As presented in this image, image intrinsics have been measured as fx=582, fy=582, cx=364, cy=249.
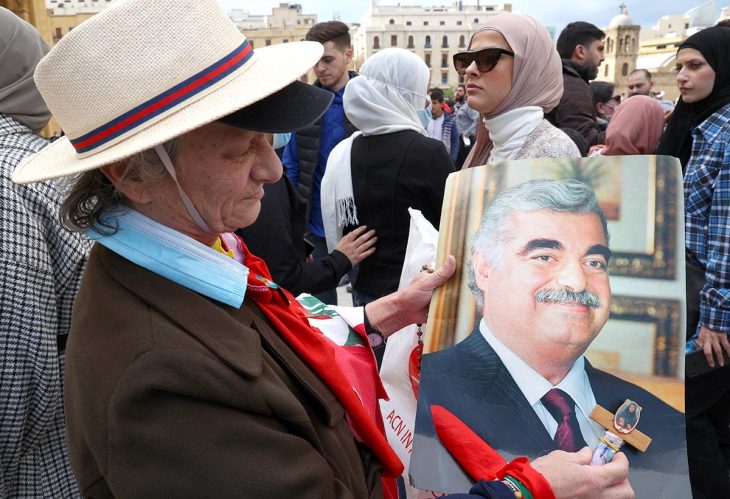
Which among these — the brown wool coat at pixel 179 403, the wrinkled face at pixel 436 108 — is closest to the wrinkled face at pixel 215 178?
the brown wool coat at pixel 179 403

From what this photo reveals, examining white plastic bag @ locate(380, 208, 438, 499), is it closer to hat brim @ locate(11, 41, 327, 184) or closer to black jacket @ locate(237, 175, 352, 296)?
black jacket @ locate(237, 175, 352, 296)

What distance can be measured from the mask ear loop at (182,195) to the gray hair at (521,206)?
0.66 m

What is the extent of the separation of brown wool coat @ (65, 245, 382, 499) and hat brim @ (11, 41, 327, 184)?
0.65 feet

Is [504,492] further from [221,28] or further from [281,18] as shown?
[281,18]

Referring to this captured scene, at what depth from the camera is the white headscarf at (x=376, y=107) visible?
122 inches

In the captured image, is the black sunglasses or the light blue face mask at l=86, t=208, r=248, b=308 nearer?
the light blue face mask at l=86, t=208, r=248, b=308

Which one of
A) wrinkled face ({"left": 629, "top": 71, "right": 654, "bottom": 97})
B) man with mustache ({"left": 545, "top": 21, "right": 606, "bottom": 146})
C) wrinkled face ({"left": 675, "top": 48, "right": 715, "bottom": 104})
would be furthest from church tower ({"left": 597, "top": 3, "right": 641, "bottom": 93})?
wrinkled face ({"left": 675, "top": 48, "right": 715, "bottom": 104})

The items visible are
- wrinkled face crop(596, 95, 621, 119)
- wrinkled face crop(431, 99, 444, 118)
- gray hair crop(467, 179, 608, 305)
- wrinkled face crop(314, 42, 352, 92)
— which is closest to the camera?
gray hair crop(467, 179, 608, 305)

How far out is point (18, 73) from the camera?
6.14 ft

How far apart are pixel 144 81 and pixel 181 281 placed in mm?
367

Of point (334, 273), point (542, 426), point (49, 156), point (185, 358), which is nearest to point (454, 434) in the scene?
point (542, 426)

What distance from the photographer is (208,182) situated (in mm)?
1141

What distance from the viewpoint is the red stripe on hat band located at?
40.9 inches

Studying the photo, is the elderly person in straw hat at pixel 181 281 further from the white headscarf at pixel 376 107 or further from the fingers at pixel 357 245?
the white headscarf at pixel 376 107
